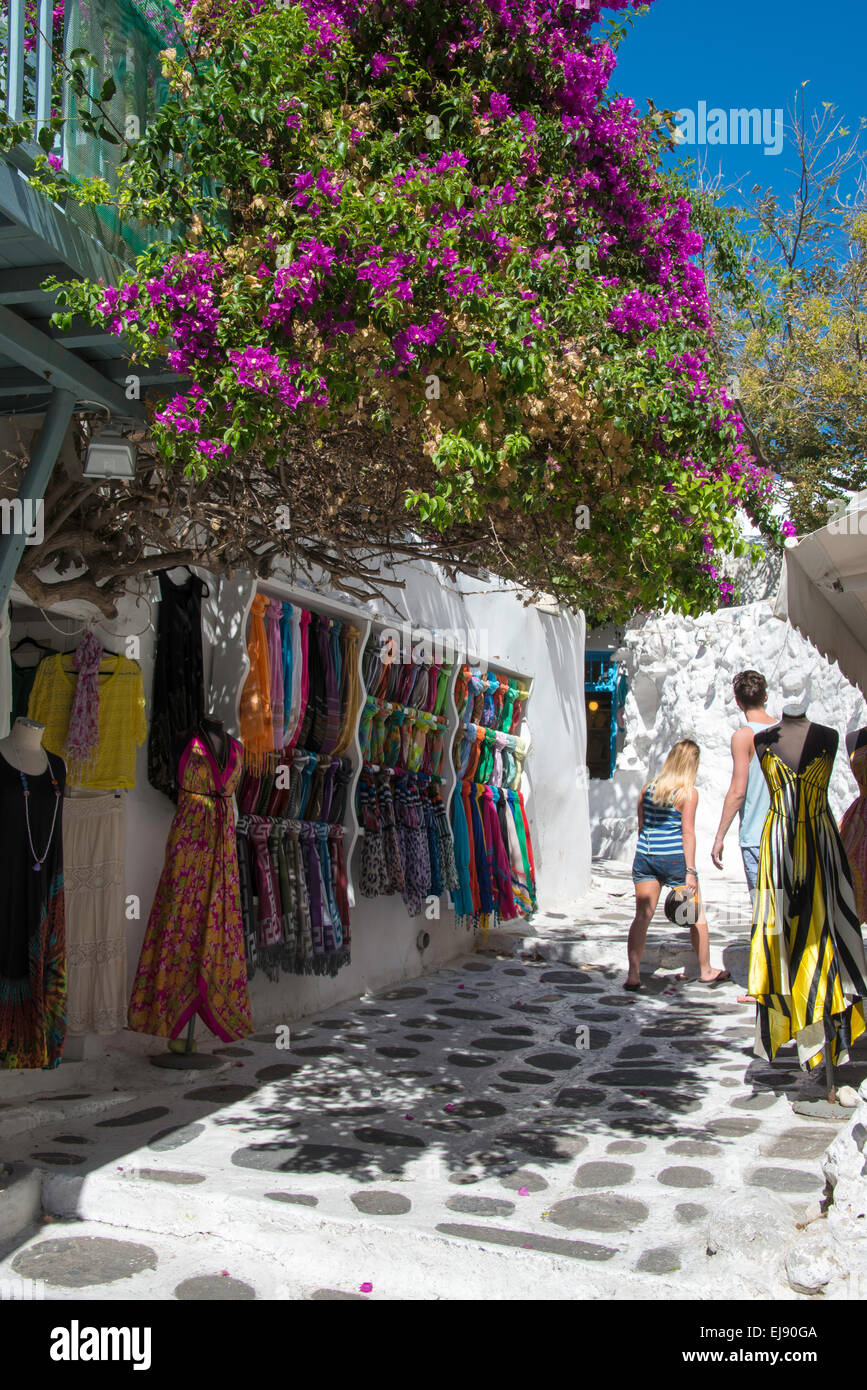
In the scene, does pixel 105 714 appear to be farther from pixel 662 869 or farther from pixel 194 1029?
pixel 662 869

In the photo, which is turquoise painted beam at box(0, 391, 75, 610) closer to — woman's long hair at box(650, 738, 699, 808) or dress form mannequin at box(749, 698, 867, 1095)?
dress form mannequin at box(749, 698, 867, 1095)

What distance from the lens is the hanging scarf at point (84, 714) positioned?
5.39 m

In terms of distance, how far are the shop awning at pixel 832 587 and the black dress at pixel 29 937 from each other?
3.66m

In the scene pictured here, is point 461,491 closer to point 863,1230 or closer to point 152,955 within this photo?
point 863,1230

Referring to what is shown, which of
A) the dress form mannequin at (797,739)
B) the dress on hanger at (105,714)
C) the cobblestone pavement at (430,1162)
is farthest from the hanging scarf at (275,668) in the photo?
the dress form mannequin at (797,739)

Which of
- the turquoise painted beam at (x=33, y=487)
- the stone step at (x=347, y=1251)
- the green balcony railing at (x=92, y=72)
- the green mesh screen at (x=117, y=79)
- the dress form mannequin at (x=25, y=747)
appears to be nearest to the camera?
the stone step at (x=347, y=1251)

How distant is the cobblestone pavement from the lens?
351 centimetres

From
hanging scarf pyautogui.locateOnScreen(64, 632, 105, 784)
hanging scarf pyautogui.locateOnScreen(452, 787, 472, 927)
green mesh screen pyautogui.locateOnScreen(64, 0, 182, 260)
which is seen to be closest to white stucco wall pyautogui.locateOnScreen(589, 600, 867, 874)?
hanging scarf pyautogui.locateOnScreen(452, 787, 472, 927)

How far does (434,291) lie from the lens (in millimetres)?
3723

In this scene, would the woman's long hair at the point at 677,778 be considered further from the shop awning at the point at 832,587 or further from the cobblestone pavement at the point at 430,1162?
the shop awning at the point at 832,587

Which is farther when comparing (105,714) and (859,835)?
(859,835)

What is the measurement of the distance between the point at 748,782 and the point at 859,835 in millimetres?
1052

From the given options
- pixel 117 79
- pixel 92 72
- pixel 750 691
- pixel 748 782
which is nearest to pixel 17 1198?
pixel 92 72
